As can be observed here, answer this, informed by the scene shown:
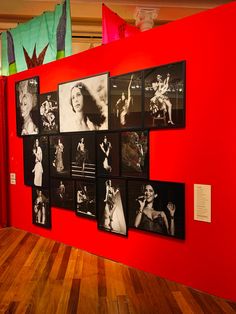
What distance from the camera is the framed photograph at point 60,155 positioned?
4.40 m

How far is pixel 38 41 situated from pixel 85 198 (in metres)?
2.73

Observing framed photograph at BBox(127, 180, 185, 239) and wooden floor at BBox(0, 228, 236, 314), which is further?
framed photograph at BBox(127, 180, 185, 239)

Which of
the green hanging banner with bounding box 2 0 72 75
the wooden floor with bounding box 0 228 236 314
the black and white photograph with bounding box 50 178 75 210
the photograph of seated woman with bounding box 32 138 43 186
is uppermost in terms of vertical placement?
the green hanging banner with bounding box 2 0 72 75

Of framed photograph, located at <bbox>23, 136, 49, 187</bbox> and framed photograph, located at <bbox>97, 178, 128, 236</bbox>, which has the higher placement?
framed photograph, located at <bbox>23, 136, 49, 187</bbox>

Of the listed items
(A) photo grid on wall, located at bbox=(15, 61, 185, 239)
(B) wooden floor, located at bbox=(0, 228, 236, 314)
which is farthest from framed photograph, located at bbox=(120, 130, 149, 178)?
(B) wooden floor, located at bbox=(0, 228, 236, 314)

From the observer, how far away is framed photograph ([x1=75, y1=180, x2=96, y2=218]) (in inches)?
162

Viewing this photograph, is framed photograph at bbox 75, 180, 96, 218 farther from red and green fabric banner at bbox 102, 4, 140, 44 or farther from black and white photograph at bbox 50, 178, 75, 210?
red and green fabric banner at bbox 102, 4, 140, 44

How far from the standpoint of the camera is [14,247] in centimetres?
453

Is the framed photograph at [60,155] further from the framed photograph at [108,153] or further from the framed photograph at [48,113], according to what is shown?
the framed photograph at [108,153]

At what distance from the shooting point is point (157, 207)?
11.2 feet

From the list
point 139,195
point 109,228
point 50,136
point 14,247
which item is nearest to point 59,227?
point 14,247

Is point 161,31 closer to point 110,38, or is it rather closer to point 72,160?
point 110,38

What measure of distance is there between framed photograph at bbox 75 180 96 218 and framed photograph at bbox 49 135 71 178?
0.97 feet

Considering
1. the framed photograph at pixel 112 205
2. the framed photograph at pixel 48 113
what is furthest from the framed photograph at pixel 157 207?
the framed photograph at pixel 48 113
